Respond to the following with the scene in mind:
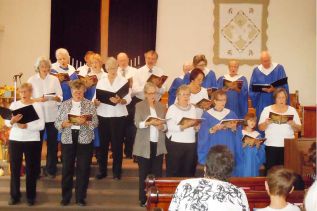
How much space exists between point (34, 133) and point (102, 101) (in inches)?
36.1

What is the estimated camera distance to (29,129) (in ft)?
20.2

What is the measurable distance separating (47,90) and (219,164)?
4.01 m

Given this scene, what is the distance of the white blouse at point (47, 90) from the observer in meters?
6.68

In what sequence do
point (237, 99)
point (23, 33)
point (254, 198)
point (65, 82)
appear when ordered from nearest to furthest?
point (254, 198)
point (65, 82)
point (237, 99)
point (23, 33)

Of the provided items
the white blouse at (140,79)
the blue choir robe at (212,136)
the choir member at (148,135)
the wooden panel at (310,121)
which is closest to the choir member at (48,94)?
the white blouse at (140,79)

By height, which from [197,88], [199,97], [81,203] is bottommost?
[81,203]

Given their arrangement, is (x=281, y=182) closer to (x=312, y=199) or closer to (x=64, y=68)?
(x=312, y=199)

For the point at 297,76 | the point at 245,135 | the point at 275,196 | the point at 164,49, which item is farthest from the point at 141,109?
the point at 297,76

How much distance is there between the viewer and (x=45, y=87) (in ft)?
22.0

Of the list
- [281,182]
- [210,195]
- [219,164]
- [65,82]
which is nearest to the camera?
[210,195]

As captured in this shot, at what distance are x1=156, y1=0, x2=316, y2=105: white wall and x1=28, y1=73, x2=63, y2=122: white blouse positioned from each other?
412 centimetres

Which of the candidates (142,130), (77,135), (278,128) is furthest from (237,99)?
(77,135)

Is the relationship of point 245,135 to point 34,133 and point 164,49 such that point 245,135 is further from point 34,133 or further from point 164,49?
point 164,49

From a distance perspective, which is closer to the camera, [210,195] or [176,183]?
[210,195]
